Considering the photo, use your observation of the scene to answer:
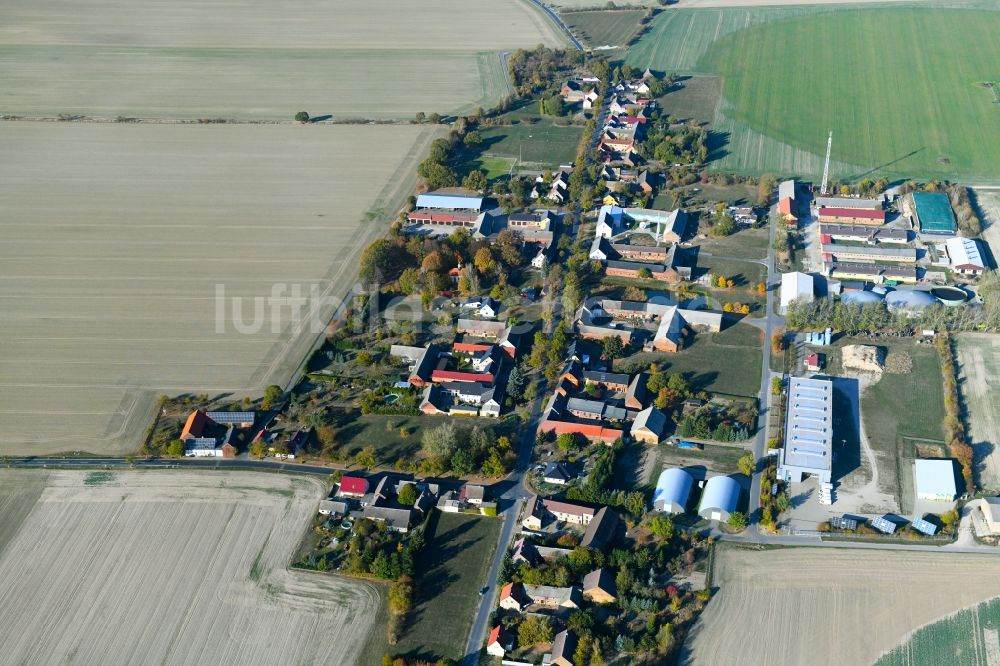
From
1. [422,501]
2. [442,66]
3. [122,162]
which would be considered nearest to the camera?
[422,501]

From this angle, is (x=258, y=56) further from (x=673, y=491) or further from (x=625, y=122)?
(x=673, y=491)

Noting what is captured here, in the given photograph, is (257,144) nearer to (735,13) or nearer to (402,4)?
(402,4)

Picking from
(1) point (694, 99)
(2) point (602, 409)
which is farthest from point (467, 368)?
(1) point (694, 99)

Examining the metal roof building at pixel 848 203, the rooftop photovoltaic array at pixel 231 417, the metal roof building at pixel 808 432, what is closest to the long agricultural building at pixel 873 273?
the metal roof building at pixel 848 203

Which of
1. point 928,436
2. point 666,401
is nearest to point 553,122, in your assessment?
point 666,401

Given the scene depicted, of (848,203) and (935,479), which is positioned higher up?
(848,203)

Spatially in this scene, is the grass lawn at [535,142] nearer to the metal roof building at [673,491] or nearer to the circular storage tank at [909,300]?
the circular storage tank at [909,300]
